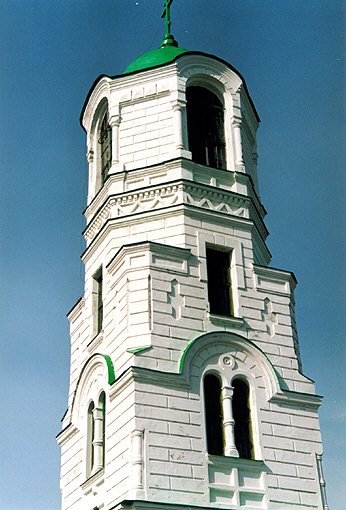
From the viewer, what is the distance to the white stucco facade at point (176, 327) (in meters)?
18.5

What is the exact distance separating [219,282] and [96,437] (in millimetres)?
5003

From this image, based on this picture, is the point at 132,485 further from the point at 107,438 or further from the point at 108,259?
the point at 108,259

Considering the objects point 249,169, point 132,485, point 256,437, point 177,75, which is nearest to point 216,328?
point 256,437

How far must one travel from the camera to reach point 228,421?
19234mm

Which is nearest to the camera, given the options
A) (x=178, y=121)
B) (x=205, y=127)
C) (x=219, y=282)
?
(x=219, y=282)

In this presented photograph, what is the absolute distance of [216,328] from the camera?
805 inches

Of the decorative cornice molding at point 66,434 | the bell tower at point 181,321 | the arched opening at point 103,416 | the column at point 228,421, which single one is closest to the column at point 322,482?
the bell tower at point 181,321

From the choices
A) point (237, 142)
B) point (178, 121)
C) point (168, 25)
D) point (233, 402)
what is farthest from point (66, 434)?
point (168, 25)

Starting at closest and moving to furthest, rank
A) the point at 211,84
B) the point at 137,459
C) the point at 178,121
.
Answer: the point at 137,459, the point at 178,121, the point at 211,84

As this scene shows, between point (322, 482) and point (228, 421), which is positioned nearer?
point (228, 421)

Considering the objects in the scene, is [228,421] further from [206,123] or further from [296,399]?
[206,123]

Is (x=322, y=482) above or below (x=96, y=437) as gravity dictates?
below

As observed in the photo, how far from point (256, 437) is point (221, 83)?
10.6 meters

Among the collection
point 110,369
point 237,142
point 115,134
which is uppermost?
point 115,134
